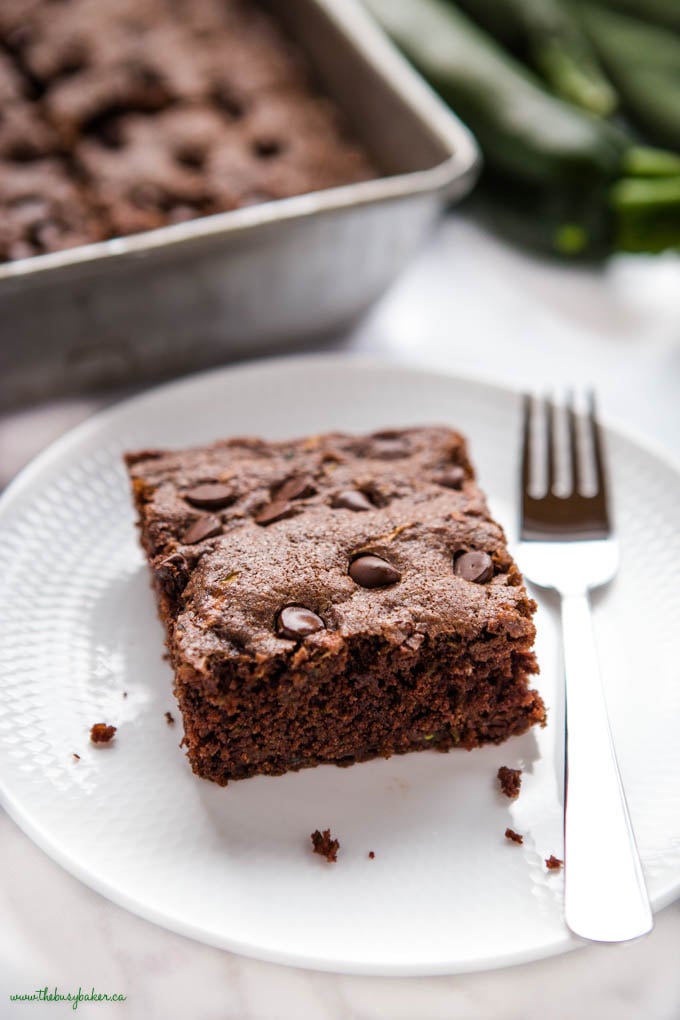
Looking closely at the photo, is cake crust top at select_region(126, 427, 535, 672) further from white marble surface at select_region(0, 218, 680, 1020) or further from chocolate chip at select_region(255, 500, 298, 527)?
white marble surface at select_region(0, 218, 680, 1020)

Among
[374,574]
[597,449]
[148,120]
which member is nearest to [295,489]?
[374,574]

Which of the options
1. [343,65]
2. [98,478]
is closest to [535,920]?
[98,478]

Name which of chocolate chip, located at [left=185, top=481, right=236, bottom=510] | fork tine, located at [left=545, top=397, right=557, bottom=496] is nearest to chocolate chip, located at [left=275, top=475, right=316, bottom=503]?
chocolate chip, located at [left=185, top=481, right=236, bottom=510]

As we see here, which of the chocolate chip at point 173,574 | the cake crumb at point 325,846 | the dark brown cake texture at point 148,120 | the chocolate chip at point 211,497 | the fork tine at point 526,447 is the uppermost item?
the dark brown cake texture at point 148,120

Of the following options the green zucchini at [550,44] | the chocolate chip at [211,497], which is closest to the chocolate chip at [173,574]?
the chocolate chip at [211,497]

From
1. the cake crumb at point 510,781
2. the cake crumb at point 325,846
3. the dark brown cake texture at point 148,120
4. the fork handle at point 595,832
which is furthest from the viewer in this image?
the dark brown cake texture at point 148,120

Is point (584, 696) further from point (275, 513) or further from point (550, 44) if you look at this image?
point (550, 44)

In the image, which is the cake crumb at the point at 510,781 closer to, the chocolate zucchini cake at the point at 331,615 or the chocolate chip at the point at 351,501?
the chocolate zucchini cake at the point at 331,615
